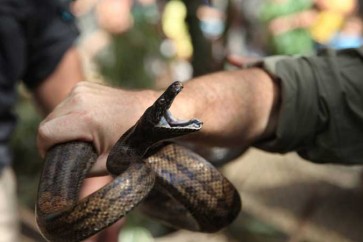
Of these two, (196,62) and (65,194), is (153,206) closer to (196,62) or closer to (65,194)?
(65,194)

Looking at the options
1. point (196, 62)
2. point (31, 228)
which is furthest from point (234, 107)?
point (31, 228)

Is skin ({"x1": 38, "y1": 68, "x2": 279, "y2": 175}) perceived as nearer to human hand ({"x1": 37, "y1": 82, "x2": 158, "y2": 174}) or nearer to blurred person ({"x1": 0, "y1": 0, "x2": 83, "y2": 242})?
human hand ({"x1": 37, "y1": 82, "x2": 158, "y2": 174})

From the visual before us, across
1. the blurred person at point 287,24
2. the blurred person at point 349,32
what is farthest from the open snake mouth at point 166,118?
the blurred person at point 349,32

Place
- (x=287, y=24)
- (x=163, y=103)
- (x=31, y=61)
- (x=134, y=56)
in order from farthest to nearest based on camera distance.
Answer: (x=287, y=24)
(x=134, y=56)
(x=31, y=61)
(x=163, y=103)

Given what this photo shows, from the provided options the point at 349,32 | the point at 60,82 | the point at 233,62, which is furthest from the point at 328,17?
the point at 60,82

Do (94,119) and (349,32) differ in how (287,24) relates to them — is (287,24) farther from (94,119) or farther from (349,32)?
(94,119)

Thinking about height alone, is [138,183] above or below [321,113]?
above

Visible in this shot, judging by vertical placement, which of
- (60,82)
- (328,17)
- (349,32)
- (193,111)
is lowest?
(349,32)
